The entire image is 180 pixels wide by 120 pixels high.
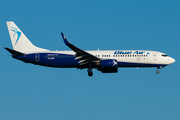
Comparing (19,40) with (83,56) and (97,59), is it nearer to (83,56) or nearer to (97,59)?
(83,56)

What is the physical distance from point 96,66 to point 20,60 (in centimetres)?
1356

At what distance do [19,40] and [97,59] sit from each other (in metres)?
15.8

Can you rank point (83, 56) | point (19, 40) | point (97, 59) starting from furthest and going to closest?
point (19, 40) → point (97, 59) → point (83, 56)

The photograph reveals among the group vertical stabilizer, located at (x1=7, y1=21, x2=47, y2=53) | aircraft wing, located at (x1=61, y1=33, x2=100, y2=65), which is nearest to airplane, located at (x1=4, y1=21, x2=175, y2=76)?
aircraft wing, located at (x1=61, y1=33, x2=100, y2=65)

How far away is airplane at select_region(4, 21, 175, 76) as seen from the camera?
5834cm

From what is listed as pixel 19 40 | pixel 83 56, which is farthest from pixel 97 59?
pixel 19 40

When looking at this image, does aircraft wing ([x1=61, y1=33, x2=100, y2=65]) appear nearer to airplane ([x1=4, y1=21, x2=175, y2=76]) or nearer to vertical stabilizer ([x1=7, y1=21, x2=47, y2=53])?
airplane ([x1=4, y1=21, x2=175, y2=76])

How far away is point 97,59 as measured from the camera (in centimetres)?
5853

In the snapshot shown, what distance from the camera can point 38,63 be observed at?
60.9m

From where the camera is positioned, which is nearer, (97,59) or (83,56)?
(83,56)

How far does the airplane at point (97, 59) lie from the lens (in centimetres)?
5834

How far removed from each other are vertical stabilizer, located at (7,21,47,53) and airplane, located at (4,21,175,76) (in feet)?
6.72

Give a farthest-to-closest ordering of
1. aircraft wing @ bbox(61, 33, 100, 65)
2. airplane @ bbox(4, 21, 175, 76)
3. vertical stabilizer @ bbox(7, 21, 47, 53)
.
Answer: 1. vertical stabilizer @ bbox(7, 21, 47, 53)
2. airplane @ bbox(4, 21, 175, 76)
3. aircraft wing @ bbox(61, 33, 100, 65)

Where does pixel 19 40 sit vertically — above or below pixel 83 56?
above
